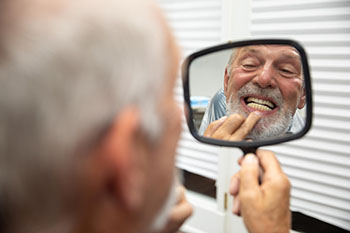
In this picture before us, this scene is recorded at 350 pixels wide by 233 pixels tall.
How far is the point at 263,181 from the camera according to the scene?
0.70m

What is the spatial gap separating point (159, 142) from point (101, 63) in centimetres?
13

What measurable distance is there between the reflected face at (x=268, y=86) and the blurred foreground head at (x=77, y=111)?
44 centimetres

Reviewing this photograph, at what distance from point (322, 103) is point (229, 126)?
938 millimetres

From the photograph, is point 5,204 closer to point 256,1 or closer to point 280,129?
point 280,129

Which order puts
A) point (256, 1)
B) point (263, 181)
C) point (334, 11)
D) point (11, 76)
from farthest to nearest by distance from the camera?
1. point (256, 1)
2. point (334, 11)
3. point (263, 181)
4. point (11, 76)

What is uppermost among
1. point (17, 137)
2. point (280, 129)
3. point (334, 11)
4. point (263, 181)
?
point (334, 11)

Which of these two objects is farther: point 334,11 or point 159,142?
point 334,11

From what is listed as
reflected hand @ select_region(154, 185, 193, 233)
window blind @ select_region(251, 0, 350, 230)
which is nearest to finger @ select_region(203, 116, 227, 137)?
reflected hand @ select_region(154, 185, 193, 233)

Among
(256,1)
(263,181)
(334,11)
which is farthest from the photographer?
(256,1)

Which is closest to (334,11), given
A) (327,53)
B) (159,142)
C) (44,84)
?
(327,53)

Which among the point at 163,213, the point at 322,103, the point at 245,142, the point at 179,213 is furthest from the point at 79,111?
the point at 322,103

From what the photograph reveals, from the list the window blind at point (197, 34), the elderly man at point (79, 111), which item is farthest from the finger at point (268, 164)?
the window blind at point (197, 34)

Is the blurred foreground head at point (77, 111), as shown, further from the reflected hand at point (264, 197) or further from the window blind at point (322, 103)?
the window blind at point (322, 103)

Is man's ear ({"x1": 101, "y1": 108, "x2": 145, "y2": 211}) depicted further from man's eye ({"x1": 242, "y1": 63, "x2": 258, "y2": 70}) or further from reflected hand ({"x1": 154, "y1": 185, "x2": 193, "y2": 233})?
man's eye ({"x1": 242, "y1": 63, "x2": 258, "y2": 70})
